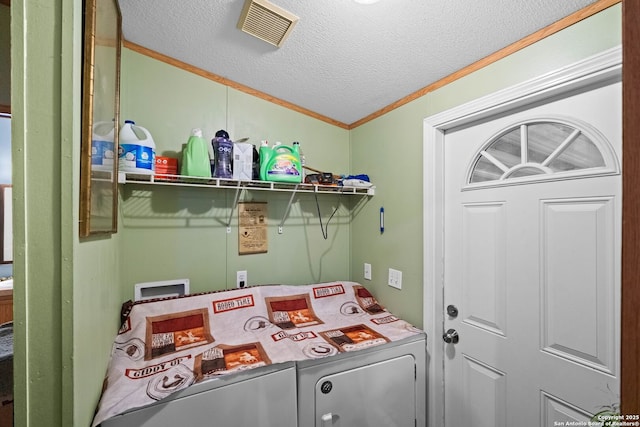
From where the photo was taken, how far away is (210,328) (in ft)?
4.72

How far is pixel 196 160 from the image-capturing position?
141cm

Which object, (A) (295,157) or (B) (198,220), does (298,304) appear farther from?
(A) (295,157)

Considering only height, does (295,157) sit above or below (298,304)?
above

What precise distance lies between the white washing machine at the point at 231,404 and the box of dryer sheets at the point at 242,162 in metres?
0.98

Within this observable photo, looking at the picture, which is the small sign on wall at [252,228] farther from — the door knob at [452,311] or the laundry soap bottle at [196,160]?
the door knob at [452,311]

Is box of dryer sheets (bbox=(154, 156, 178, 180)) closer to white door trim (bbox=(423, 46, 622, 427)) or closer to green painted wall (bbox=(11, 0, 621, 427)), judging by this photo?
green painted wall (bbox=(11, 0, 621, 427))

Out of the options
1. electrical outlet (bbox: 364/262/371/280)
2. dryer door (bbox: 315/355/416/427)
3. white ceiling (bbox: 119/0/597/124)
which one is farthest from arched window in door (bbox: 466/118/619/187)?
dryer door (bbox: 315/355/416/427)

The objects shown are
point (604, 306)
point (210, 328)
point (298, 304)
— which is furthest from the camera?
point (298, 304)

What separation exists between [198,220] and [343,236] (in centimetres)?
109

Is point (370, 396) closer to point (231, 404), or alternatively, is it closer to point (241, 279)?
point (231, 404)

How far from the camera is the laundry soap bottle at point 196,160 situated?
4.61ft

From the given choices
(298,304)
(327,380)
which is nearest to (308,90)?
(298,304)

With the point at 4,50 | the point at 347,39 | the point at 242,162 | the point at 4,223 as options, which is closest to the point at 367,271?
the point at 242,162

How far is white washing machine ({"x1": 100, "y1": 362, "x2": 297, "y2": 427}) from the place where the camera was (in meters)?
0.94
